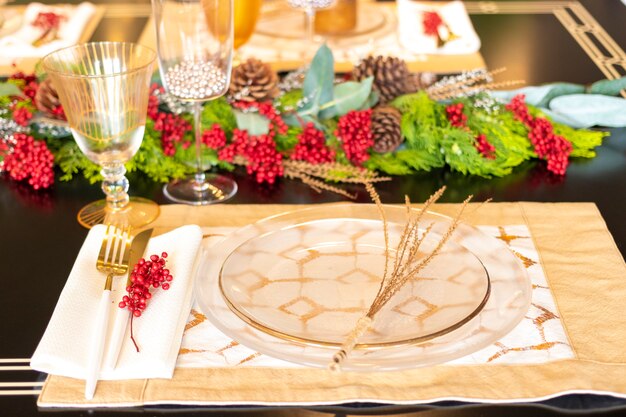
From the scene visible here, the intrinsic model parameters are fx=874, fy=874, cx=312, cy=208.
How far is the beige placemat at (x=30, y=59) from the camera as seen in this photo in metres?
1.66

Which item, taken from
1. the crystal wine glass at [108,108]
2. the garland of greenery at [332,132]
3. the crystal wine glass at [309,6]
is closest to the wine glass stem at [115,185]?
the crystal wine glass at [108,108]

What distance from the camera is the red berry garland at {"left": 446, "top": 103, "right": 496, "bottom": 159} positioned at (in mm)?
1276

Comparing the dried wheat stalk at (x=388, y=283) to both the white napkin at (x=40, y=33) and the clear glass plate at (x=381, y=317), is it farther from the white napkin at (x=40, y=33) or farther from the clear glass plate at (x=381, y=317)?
the white napkin at (x=40, y=33)

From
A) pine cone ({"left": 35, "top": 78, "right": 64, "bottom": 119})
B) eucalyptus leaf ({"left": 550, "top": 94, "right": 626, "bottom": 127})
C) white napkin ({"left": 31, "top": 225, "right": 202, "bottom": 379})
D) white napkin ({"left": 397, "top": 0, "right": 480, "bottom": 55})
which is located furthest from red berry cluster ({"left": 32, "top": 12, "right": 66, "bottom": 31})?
eucalyptus leaf ({"left": 550, "top": 94, "right": 626, "bottom": 127})

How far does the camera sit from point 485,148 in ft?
4.19

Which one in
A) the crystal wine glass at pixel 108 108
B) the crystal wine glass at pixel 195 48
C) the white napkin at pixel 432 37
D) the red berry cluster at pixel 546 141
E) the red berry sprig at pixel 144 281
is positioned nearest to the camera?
the red berry sprig at pixel 144 281

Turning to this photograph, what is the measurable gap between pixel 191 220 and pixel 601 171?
601 millimetres

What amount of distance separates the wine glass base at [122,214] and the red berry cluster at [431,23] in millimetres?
861

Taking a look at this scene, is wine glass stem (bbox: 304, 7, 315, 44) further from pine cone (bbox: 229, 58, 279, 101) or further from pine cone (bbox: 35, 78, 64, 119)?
pine cone (bbox: 35, 78, 64, 119)

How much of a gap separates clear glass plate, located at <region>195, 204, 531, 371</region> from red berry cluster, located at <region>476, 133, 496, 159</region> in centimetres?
24

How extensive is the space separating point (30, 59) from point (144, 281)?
953mm

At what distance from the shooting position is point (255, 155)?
1255 mm

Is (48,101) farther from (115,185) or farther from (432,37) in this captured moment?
(432,37)

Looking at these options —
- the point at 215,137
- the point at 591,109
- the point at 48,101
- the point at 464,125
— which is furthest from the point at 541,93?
the point at 48,101
